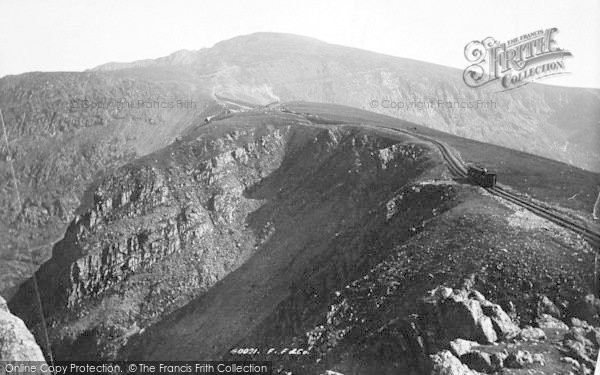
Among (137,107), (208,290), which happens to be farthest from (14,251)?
(208,290)

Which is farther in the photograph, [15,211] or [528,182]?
[15,211]

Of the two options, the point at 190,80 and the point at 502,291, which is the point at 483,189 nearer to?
the point at 502,291

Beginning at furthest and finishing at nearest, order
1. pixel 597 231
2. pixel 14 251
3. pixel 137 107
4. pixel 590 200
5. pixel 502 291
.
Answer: pixel 137 107 < pixel 14 251 < pixel 590 200 < pixel 597 231 < pixel 502 291

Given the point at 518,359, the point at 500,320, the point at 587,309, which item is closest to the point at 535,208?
the point at 587,309

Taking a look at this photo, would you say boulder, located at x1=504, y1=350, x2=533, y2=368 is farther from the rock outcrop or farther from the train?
the train

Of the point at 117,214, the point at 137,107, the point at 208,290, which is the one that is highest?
the point at 137,107

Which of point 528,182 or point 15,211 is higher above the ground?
point 528,182

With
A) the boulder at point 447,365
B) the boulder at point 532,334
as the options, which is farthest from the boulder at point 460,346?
the boulder at point 532,334
